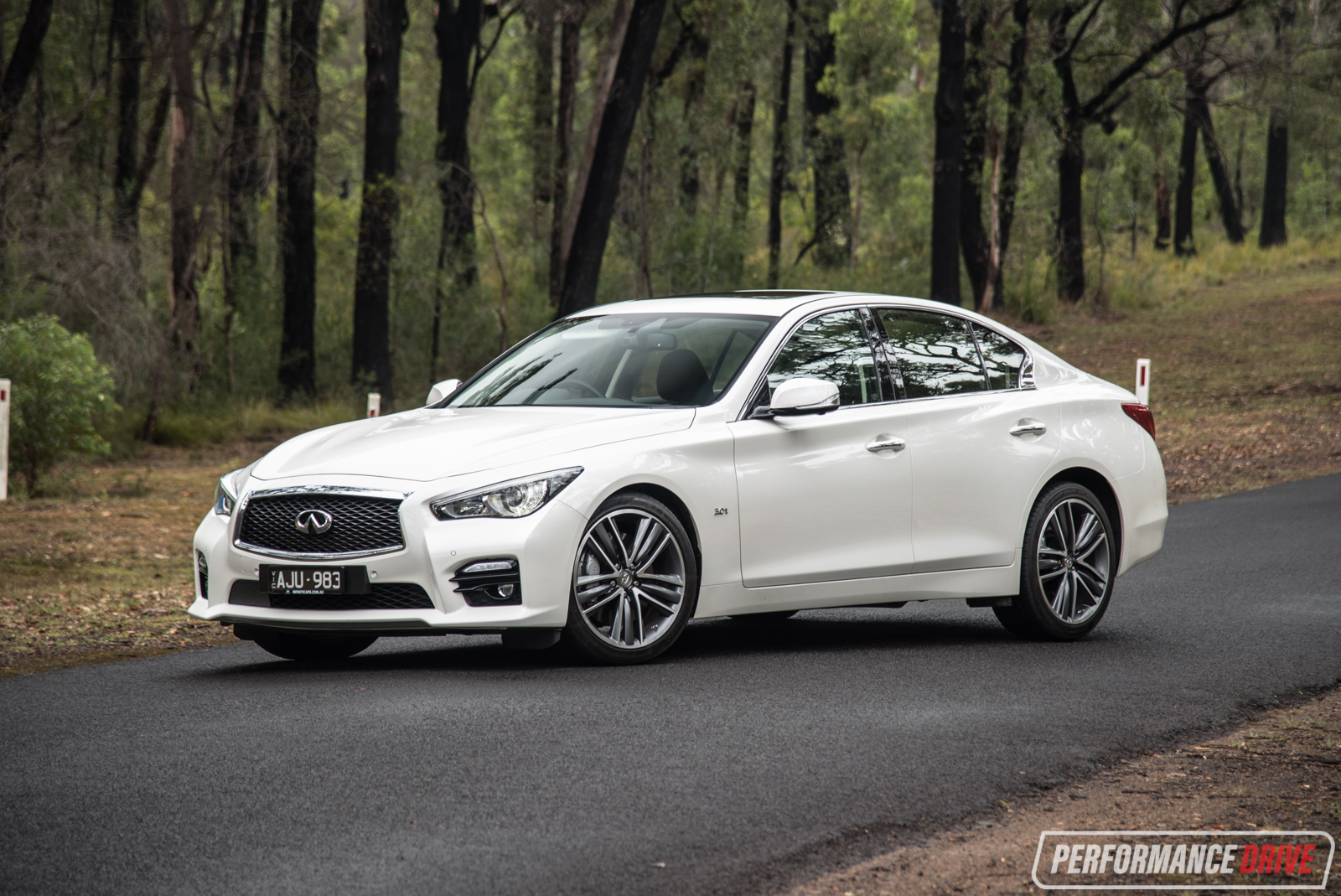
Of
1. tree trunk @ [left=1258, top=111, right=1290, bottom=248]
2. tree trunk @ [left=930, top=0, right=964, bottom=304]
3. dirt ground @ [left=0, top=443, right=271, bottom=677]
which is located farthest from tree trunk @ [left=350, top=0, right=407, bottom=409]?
tree trunk @ [left=1258, top=111, right=1290, bottom=248]

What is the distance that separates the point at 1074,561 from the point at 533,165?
1204 inches

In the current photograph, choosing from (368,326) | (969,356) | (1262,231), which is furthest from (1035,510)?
(1262,231)

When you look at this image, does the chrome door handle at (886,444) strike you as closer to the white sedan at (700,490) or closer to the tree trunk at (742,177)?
the white sedan at (700,490)

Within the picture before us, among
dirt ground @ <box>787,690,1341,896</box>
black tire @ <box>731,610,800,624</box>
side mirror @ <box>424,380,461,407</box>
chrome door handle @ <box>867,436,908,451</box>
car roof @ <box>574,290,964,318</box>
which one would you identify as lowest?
black tire @ <box>731,610,800,624</box>

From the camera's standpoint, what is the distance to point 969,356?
29.5 feet

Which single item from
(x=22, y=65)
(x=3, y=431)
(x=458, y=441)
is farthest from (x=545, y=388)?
(x=22, y=65)

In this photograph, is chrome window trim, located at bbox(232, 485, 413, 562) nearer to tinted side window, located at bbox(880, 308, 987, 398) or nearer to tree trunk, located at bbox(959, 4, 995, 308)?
tinted side window, located at bbox(880, 308, 987, 398)

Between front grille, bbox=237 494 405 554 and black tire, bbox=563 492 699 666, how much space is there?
0.82 m

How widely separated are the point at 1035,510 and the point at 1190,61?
1248 inches

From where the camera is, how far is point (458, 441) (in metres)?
7.36

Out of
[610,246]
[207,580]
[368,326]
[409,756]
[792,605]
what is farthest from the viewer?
[610,246]

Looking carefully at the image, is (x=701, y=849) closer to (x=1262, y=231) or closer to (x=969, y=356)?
(x=969, y=356)

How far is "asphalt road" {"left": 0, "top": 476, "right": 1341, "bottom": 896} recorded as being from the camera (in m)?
4.64

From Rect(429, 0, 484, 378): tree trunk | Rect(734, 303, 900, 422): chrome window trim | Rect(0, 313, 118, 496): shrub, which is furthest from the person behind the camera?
Rect(429, 0, 484, 378): tree trunk
